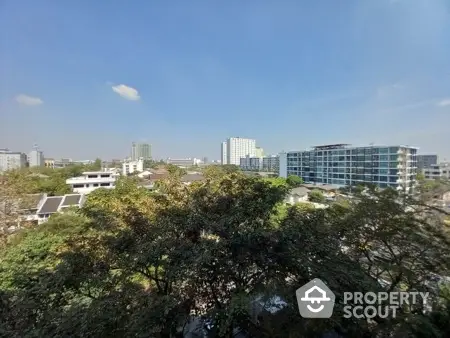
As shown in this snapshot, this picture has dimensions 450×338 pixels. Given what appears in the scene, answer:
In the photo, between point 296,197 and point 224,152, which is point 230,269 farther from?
point 224,152

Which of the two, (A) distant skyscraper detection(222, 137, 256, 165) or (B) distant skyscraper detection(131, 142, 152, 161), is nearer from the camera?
(A) distant skyscraper detection(222, 137, 256, 165)

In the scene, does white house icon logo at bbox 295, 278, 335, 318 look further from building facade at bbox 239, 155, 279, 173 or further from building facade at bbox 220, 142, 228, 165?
building facade at bbox 220, 142, 228, 165

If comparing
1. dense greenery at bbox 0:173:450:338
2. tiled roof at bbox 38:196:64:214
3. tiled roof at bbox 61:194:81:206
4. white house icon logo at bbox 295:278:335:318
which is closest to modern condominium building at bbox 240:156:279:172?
tiled roof at bbox 61:194:81:206

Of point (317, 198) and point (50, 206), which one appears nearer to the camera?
point (317, 198)

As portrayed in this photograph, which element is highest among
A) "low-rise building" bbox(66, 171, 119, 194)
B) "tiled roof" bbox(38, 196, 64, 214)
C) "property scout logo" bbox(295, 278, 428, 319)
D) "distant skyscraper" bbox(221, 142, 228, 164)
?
"distant skyscraper" bbox(221, 142, 228, 164)

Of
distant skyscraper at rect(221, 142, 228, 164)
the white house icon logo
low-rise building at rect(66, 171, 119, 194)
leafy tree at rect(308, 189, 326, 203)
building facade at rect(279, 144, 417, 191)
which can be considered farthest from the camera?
distant skyscraper at rect(221, 142, 228, 164)

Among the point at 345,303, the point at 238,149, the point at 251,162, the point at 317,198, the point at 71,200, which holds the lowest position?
the point at 71,200

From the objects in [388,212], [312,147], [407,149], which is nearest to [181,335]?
[388,212]

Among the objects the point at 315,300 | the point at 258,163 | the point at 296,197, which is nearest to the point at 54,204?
the point at 296,197

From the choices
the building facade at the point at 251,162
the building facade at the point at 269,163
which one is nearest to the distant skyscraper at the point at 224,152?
the building facade at the point at 251,162
